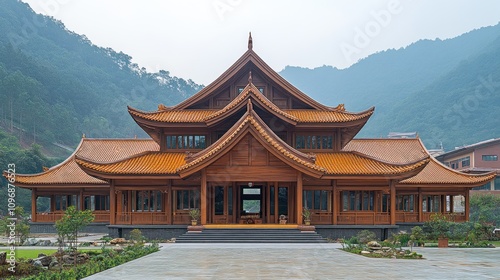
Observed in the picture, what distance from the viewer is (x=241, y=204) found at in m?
30.7

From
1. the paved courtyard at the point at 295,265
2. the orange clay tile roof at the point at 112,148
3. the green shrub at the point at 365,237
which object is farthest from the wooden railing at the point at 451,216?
the orange clay tile roof at the point at 112,148

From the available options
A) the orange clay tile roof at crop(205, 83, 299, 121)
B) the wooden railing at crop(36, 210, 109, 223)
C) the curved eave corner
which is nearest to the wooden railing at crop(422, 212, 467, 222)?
the curved eave corner

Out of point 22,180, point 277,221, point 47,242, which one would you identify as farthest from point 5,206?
point 277,221

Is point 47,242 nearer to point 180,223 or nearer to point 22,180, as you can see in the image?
point 180,223

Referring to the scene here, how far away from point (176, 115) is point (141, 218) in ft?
20.8


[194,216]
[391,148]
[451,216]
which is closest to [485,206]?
[391,148]

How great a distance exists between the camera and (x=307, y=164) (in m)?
26.6

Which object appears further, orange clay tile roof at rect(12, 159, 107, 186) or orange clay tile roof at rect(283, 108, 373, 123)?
orange clay tile roof at rect(12, 159, 107, 186)

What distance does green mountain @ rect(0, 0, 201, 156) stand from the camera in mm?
93562

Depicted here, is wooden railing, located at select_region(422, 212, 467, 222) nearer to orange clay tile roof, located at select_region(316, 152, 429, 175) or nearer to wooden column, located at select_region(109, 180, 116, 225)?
orange clay tile roof, located at select_region(316, 152, 429, 175)

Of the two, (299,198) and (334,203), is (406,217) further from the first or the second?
(299,198)

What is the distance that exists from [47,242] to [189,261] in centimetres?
1146

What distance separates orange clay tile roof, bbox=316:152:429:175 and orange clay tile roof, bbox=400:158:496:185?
425cm

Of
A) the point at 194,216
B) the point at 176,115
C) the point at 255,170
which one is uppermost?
the point at 176,115
